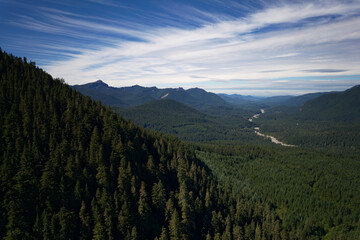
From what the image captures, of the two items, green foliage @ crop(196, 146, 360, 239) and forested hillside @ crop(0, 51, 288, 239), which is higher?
forested hillside @ crop(0, 51, 288, 239)

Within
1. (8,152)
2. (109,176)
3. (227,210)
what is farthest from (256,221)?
(8,152)

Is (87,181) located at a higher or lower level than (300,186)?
higher

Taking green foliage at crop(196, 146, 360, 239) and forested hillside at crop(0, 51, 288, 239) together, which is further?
green foliage at crop(196, 146, 360, 239)

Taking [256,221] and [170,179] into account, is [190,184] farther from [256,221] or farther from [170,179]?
[256,221]

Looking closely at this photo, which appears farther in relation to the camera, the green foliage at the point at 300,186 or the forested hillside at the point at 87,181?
the green foliage at the point at 300,186

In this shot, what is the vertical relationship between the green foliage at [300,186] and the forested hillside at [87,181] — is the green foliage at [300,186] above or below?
below

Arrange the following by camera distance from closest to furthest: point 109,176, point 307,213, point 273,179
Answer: point 109,176
point 307,213
point 273,179

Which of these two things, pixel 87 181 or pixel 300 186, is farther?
pixel 300 186

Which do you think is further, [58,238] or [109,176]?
[109,176]
